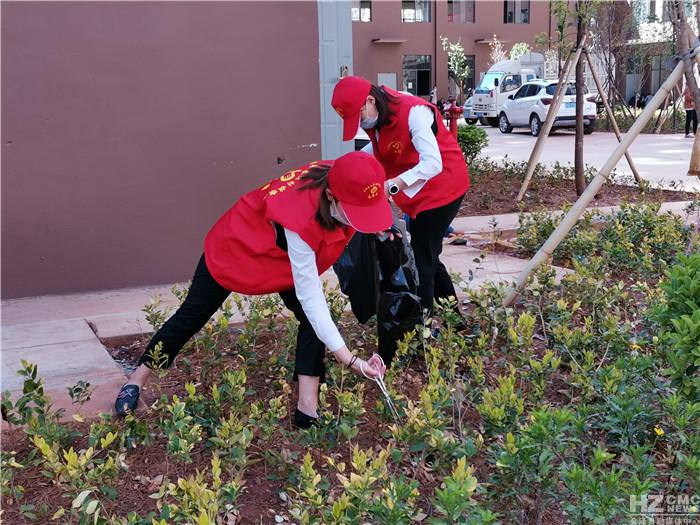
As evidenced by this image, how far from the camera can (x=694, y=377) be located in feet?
8.48

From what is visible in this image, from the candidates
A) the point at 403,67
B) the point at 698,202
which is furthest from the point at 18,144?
the point at 403,67

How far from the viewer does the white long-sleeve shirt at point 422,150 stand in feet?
12.0

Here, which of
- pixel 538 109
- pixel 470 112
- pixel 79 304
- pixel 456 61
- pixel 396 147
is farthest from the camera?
pixel 456 61

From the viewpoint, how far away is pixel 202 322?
3.31 meters

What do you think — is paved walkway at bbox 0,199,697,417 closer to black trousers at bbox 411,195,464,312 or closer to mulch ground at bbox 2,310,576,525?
mulch ground at bbox 2,310,576,525

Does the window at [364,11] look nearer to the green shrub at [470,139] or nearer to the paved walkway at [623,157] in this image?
the paved walkway at [623,157]

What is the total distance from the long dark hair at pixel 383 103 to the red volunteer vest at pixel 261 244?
0.69 meters

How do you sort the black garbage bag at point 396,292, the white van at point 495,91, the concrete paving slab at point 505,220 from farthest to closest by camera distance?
the white van at point 495,91 → the concrete paving slab at point 505,220 → the black garbage bag at point 396,292

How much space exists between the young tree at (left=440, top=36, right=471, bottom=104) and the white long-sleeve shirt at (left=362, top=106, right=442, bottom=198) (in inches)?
1251

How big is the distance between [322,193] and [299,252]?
0.73ft

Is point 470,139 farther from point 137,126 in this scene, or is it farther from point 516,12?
point 516,12

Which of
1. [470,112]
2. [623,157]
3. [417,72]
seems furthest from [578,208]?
[417,72]

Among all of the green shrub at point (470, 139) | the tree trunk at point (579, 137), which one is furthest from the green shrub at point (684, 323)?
the green shrub at point (470, 139)

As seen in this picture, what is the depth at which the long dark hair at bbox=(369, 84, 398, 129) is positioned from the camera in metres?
3.60
